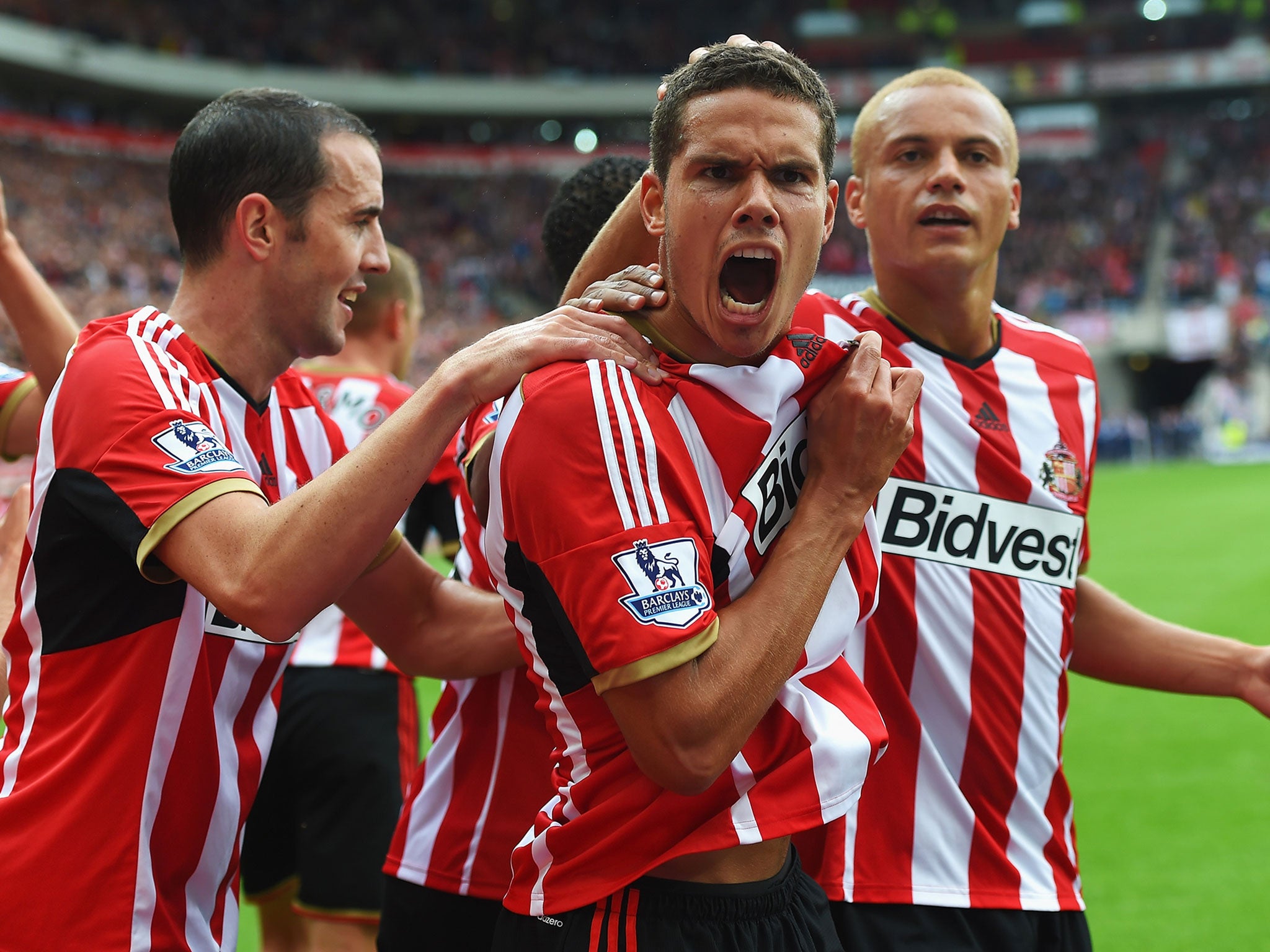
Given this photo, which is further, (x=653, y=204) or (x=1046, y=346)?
(x=1046, y=346)

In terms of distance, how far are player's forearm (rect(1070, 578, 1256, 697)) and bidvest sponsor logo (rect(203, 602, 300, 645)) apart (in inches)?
76.8

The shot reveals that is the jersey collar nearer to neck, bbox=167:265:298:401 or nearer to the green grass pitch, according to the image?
neck, bbox=167:265:298:401

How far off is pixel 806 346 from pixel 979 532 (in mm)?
853

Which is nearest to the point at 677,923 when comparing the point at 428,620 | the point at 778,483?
the point at 778,483

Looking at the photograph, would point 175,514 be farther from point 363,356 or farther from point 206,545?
point 363,356

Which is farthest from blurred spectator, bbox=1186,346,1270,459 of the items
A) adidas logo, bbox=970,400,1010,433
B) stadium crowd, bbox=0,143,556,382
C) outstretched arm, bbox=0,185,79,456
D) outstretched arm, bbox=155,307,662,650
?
outstretched arm, bbox=155,307,662,650

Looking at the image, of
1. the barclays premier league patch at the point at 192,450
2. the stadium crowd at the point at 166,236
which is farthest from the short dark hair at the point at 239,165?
the stadium crowd at the point at 166,236

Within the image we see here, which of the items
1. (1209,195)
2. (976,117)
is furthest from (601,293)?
(1209,195)

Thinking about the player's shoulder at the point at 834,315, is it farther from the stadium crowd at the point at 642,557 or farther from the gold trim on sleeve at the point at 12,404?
the gold trim on sleeve at the point at 12,404

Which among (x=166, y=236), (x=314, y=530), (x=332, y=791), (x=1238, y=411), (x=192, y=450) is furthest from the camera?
(x=1238, y=411)

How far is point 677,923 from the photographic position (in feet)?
5.69

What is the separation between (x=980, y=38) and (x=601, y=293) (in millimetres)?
44522

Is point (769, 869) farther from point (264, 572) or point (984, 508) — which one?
point (984, 508)

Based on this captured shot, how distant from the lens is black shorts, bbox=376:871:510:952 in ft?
8.34
